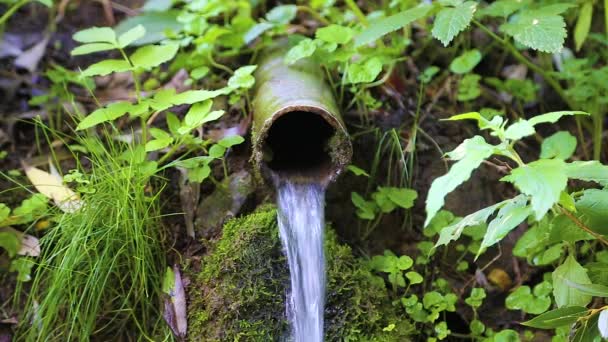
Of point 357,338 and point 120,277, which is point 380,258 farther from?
point 120,277

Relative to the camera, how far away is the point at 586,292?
1.77 meters

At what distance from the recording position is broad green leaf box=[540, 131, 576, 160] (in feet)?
8.14

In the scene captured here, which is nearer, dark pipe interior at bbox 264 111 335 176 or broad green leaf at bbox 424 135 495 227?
broad green leaf at bbox 424 135 495 227

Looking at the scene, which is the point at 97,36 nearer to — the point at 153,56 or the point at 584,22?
the point at 153,56

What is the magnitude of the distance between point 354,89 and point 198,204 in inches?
31.2

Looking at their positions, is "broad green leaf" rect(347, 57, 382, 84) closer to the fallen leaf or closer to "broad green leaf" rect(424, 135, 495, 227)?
"broad green leaf" rect(424, 135, 495, 227)

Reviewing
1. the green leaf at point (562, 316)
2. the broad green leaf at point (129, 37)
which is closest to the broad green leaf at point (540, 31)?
the green leaf at point (562, 316)

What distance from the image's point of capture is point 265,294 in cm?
222

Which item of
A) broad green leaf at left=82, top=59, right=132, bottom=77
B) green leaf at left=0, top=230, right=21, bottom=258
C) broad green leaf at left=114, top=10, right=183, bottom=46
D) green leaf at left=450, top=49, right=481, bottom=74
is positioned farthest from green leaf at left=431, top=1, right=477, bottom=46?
green leaf at left=0, top=230, right=21, bottom=258

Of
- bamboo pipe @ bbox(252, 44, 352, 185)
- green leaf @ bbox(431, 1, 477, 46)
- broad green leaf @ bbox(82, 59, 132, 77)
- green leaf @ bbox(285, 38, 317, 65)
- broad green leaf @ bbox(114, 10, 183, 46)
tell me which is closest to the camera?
green leaf @ bbox(431, 1, 477, 46)

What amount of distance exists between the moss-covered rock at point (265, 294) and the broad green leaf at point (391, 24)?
0.74m

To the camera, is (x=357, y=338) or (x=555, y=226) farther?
(x=357, y=338)

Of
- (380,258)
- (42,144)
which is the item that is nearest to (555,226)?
(380,258)

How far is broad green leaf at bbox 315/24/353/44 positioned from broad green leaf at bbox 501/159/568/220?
1.16 m
